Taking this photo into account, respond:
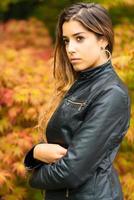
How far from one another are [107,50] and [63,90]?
311 mm

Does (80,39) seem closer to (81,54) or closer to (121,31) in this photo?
(81,54)

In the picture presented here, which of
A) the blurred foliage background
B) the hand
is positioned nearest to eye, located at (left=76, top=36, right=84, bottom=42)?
the hand

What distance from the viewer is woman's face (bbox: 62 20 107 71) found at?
88.3 inches

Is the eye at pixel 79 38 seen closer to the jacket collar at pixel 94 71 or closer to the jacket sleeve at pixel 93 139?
the jacket collar at pixel 94 71

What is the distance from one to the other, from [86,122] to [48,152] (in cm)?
27

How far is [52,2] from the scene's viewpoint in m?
7.46

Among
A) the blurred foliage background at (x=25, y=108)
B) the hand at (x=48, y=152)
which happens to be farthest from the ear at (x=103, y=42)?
the blurred foliage background at (x=25, y=108)

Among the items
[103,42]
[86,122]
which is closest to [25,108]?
[103,42]

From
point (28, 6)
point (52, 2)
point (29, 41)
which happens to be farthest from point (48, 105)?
point (28, 6)

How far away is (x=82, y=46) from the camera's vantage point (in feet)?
7.38

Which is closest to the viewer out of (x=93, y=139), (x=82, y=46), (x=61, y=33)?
(x=93, y=139)

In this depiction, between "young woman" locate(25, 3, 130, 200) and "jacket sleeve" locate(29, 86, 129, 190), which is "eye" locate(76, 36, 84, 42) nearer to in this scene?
"young woman" locate(25, 3, 130, 200)

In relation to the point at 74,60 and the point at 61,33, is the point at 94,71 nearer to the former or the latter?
the point at 74,60

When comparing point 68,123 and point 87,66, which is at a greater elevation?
point 87,66
